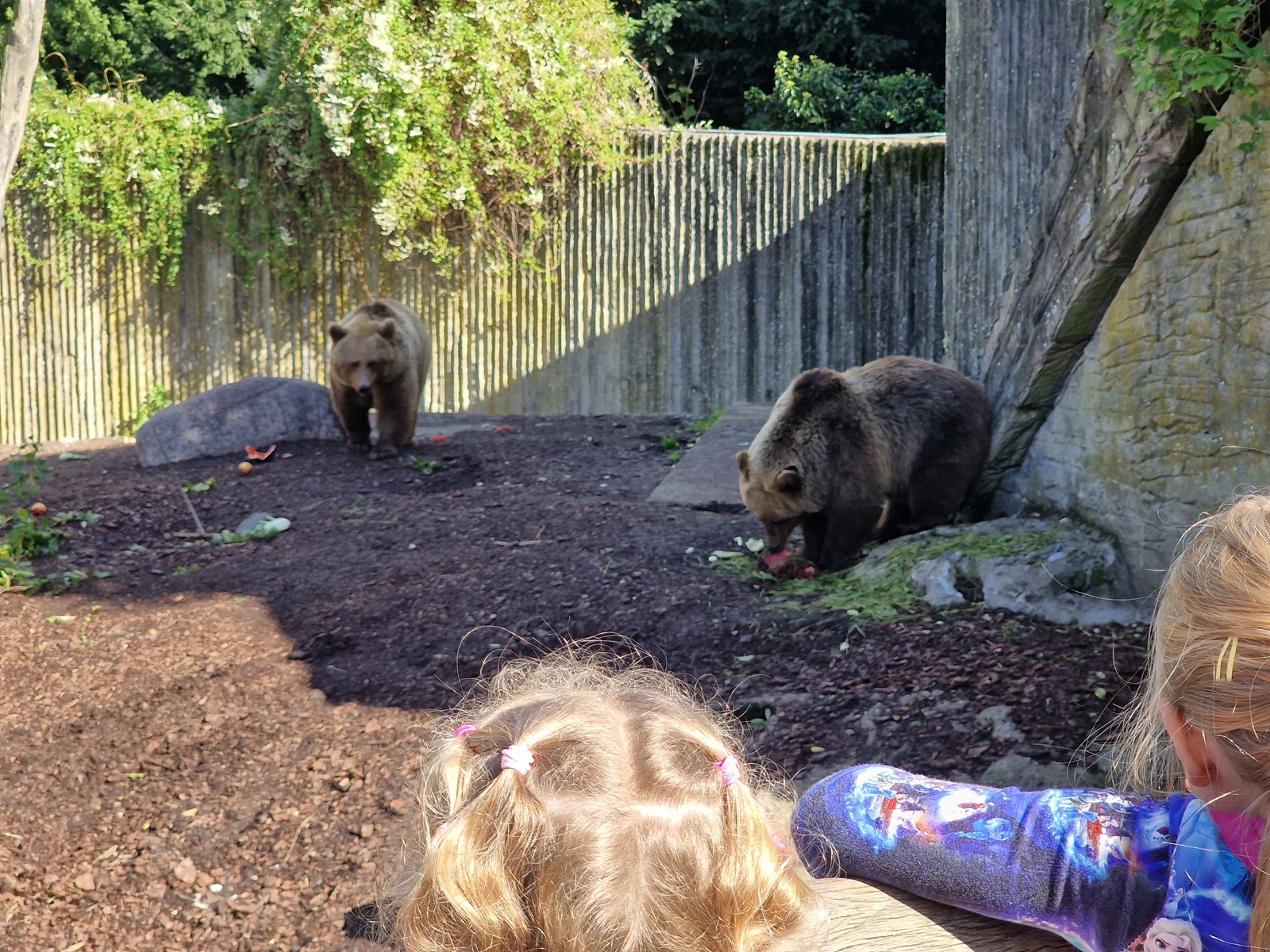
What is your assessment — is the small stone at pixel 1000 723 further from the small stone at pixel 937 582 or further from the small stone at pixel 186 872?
the small stone at pixel 186 872

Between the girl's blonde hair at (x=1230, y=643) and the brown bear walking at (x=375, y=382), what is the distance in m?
7.21

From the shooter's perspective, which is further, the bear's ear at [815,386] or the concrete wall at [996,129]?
the bear's ear at [815,386]

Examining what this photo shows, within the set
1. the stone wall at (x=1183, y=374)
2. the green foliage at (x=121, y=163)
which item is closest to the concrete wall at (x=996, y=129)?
the stone wall at (x=1183, y=374)

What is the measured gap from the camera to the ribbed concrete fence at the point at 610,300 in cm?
1045

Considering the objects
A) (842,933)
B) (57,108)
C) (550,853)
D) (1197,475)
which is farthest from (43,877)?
(57,108)

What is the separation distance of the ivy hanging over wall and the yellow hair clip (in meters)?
10.1

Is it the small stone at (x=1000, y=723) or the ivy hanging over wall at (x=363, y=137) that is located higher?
the ivy hanging over wall at (x=363, y=137)

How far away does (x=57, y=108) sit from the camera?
10914 millimetres

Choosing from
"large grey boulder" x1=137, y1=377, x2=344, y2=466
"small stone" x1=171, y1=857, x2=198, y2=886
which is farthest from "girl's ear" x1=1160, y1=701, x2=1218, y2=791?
"large grey boulder" x1=137, y1=377, x2=344, y2=466

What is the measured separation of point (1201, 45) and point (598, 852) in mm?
3049

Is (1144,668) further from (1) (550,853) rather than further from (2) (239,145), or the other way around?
(2) (239,145)

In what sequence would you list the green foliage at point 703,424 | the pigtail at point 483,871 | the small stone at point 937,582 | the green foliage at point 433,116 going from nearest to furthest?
the pigtail at point 483,871, the small stone at point 937,582, the green foliage at point 703,424, the green foliage at point 433,116

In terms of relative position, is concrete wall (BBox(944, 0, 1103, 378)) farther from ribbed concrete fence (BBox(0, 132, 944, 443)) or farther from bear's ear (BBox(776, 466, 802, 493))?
ribbed concrete fence (BBox(0, 132, 944, 443))

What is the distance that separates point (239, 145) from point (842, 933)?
11.2 meters
